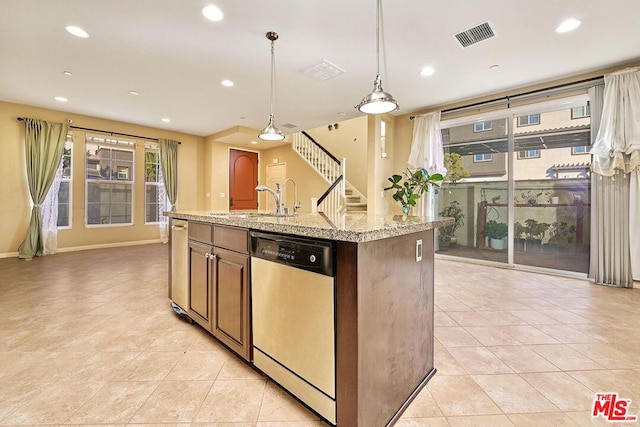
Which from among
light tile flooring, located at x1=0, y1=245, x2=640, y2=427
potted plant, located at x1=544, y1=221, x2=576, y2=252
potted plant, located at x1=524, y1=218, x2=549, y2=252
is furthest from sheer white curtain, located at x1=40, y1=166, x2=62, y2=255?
potted plant, located at x1=544, y1=221, x2=576, y2=252

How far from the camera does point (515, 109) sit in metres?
4.30

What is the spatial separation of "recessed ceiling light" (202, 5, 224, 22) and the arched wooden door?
5.40m

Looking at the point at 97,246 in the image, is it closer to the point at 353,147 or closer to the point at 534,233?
the point at 353,147

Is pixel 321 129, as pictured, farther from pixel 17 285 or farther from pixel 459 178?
pixel 17 285

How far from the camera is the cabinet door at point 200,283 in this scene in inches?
80.5

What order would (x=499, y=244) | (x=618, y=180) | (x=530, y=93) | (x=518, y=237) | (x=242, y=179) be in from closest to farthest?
(x=618, y=180) < (x=530, y=93) < (x=518, y=237) < (x=499, y=244) < (x=242, y=179)

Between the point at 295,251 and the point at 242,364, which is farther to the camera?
the point at 242,364

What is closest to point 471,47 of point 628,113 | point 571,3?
point 571,3

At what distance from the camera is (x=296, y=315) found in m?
1.36

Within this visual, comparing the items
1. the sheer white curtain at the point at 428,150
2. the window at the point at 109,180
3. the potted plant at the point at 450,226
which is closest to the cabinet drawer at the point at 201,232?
the sheer white curtain at the point at 428,150

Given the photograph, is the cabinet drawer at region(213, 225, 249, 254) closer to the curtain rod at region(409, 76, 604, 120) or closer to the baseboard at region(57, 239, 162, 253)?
the curtain rod at region(409, 76, 604, 120)

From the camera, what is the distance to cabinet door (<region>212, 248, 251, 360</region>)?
5.53 feet

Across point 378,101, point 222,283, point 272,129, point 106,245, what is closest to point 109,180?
point 106,245

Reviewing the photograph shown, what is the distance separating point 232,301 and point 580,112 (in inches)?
200
